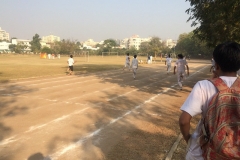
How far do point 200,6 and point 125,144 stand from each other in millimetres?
9535

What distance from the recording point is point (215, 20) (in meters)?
11.0

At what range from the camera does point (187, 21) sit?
13.1m

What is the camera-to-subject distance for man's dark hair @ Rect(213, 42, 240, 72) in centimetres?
192

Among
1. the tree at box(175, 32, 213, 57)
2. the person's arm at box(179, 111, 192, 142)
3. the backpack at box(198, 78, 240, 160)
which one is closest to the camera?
the backpack at box(198, 78, 240, 160)

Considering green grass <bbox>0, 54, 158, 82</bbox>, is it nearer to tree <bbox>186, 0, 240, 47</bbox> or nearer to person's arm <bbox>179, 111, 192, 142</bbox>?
tree <bbox>186, 0, 240, 47</bbox>

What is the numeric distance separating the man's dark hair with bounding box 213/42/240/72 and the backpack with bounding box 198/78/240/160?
162 mm

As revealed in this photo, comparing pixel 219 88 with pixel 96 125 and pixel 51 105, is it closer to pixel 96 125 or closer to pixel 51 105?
pixel 96 125

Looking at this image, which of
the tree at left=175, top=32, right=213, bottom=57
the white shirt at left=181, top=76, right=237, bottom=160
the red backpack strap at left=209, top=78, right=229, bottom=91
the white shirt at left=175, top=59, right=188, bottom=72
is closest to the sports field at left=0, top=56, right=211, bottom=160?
the white shirt at left=181, top=76, right=237, bottom=160

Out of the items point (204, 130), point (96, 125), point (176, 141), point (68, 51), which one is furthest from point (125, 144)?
point (68, 51)

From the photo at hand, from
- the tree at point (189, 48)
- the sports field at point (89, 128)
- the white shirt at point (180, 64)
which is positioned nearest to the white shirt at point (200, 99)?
the sports field at point (89, 128)

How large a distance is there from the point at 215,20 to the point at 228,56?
396 inches

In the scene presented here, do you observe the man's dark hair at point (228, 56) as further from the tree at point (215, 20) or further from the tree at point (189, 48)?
the tree at point (189, 48)

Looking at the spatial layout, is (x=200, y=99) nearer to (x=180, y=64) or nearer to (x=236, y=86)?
(x=236, y=86)

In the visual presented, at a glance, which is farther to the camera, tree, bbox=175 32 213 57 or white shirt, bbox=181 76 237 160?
tree, bbox=175 32 213 57
